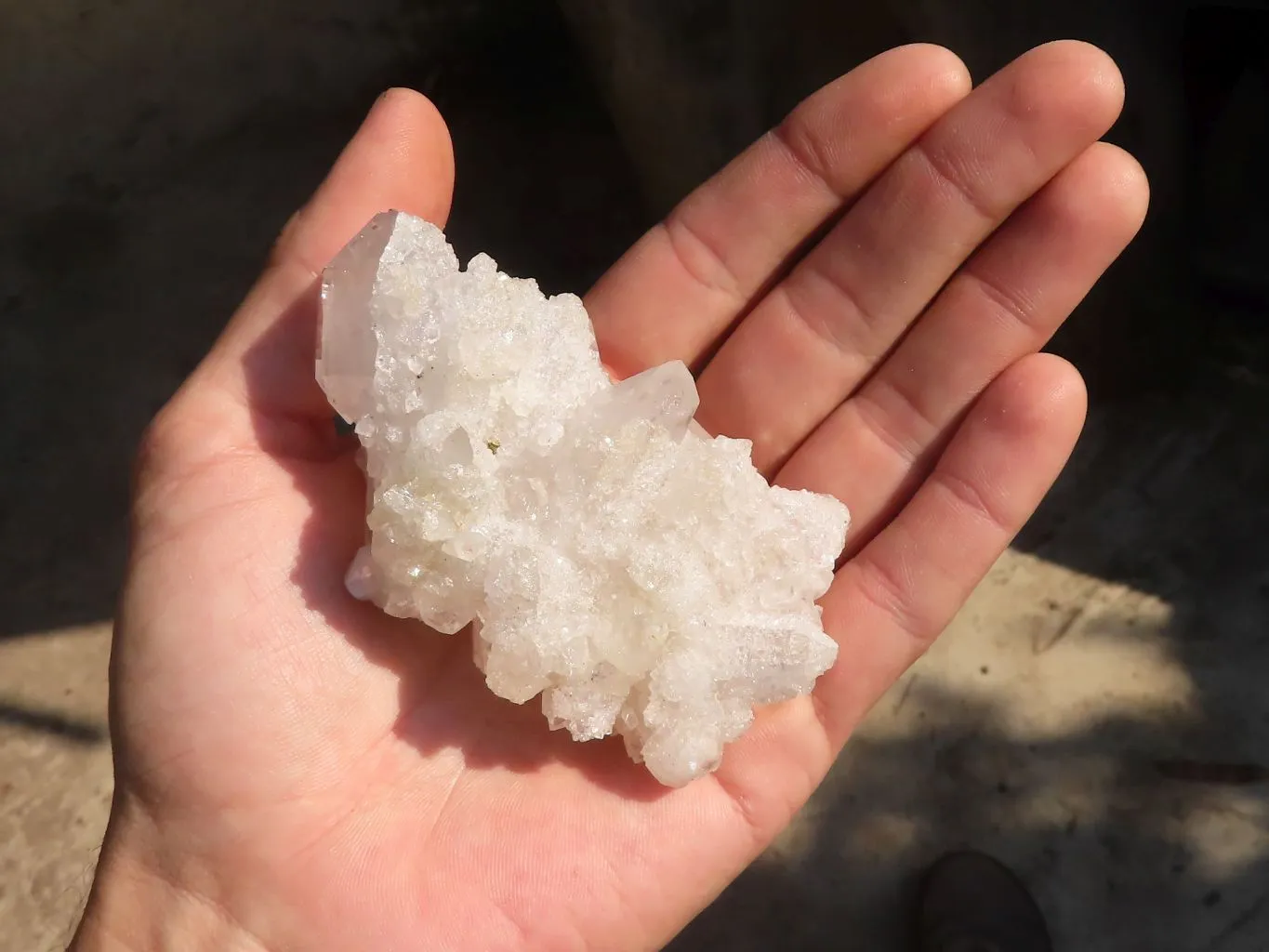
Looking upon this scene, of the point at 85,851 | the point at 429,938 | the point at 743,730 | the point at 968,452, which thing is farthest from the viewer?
the point at 85,851

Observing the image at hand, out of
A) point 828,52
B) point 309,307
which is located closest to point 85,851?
point 309,307

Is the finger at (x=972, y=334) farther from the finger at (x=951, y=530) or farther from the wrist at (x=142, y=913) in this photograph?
the wrist at (x=142, y=913)

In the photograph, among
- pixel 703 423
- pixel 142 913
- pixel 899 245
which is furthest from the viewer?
pixel 703 423

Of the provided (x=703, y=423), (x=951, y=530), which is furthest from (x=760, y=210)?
(x=951, y=530)

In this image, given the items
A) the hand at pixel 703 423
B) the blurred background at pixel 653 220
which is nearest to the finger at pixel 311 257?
the hand at pixel 703 423

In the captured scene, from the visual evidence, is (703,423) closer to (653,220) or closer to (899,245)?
(899,245)

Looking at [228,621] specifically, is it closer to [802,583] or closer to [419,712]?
[419,712]
